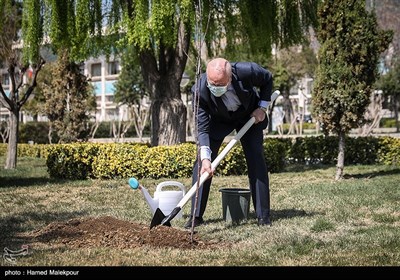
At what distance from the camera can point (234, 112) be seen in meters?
5.89

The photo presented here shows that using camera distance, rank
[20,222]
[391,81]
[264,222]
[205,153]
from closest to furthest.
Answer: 1. [205,153]
2. [264,222]
3. [20,222]
4. [391,81]

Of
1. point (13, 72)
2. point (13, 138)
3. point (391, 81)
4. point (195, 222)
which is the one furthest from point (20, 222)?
point (391, 81)

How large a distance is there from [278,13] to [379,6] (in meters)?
24.2

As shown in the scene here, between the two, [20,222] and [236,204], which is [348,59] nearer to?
[236,204]

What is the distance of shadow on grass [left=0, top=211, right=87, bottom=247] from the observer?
5.29 metres

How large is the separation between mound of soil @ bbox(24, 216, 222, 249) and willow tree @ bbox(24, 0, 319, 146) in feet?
20.2

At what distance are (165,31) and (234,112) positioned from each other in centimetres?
576

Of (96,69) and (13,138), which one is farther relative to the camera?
(96,69)

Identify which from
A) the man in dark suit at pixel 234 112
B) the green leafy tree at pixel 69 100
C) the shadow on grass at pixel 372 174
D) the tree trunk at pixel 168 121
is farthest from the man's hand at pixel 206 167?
the green leafy tree at pixel 69 100

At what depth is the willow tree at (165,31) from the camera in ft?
37.2

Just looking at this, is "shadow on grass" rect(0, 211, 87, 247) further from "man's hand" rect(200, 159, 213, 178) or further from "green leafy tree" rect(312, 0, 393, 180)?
"green leafy tree" rect(312, 0, 393, 180)

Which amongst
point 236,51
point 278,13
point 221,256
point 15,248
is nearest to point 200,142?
point 221,256

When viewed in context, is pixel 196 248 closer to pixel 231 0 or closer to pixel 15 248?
pixel 15 248

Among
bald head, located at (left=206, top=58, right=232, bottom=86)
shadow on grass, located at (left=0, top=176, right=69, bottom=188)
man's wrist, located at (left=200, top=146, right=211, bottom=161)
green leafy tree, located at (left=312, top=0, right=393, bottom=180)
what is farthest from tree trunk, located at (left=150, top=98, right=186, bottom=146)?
bald head, located at (left=206, top=58, right=232, bottom=86)
